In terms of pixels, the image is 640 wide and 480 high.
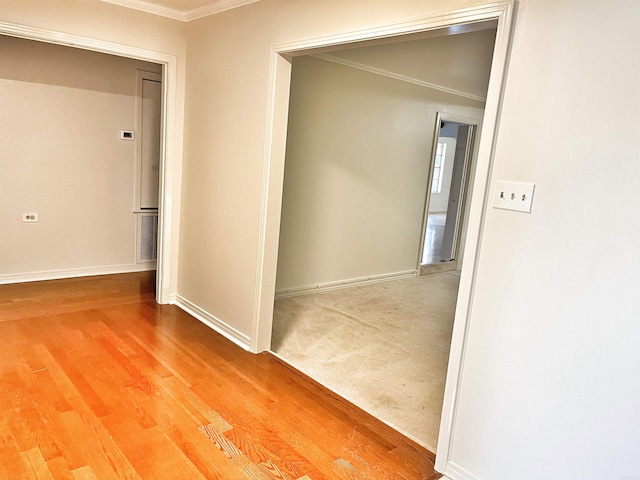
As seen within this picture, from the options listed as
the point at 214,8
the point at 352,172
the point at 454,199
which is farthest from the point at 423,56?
the point at 214,8

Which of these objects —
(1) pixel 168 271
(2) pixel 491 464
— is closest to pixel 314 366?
(2) pixel 491 464

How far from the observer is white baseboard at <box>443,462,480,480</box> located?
6.86ft

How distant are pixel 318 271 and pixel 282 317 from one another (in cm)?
94

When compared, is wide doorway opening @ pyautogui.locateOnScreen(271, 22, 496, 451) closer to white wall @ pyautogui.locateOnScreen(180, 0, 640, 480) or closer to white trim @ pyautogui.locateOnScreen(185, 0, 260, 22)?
white trim @ pyautogui.locateOnScreen(185, 0, 260, 22)

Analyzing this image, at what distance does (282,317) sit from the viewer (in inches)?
162

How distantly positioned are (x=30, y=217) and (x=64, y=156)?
2.21ft

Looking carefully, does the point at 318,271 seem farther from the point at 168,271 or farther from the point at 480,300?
the point at 480,300

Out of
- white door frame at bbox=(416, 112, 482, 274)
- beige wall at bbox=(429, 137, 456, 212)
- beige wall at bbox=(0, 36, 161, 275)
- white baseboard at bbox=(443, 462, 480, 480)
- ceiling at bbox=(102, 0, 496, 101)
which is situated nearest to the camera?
white baseboard at bbox=(443, 462, 480, 480)

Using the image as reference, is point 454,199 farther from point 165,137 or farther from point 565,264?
point 565,264

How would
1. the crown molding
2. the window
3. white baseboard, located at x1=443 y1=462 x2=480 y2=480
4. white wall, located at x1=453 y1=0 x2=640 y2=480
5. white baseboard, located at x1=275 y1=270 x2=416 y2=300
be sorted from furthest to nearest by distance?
the window → white baseboard, located at x1=275 y1=270 x2=416 y2=300 → the crown molding → white baseboard, located at x1=443 y1=462 x2=480 y2=480 → white wall, located at x1=453 y1=0 x2=640 y2=480

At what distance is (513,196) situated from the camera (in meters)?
1.86

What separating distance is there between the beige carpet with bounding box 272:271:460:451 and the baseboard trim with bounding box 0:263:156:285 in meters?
1.82

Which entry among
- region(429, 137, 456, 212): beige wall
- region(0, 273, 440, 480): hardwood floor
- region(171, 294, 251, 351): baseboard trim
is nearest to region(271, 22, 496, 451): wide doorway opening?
region(171, 294, 251, 351): baseboard trim

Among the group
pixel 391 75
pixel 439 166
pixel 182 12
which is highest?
pixel 182 12
